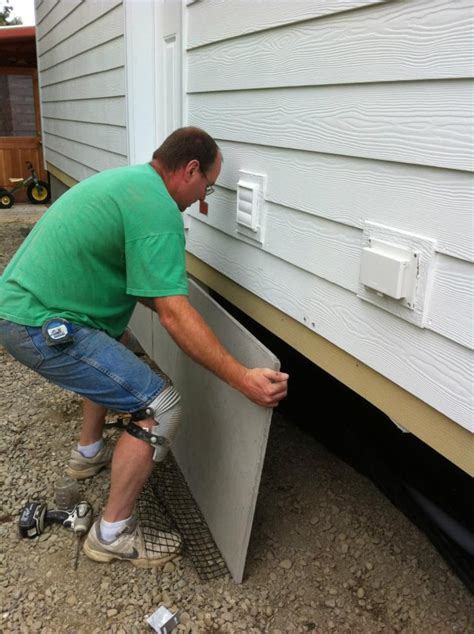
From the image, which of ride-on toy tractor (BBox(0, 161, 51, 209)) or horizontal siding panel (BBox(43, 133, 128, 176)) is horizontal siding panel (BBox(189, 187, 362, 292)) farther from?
ride-on toy tractor (BBox(0, 161, 51, 209))

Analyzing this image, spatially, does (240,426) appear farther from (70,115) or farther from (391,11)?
(70,115)

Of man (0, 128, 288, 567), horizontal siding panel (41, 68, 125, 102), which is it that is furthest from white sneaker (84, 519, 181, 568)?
horizontal siding panel (41, 68, 125, 102)

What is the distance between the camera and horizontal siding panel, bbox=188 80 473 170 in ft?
4.50

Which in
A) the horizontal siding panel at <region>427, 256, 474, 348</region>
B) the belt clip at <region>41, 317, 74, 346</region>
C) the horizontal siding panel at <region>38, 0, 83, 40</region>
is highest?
the horizontal siding panel at <region>38, 0, 83, 40</region>

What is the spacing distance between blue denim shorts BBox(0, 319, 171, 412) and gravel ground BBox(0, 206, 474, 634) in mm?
701

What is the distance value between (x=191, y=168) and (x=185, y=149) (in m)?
0.07

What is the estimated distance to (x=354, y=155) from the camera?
1729 mm

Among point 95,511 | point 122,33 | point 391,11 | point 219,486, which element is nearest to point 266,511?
point 219,486

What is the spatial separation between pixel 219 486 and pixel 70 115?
5.34 meters

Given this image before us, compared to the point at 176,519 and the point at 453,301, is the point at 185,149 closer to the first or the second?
the point at 453,301

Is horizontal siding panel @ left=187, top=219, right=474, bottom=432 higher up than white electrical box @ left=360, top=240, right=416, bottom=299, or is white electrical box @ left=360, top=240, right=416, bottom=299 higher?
white electrical box @ left=360, top=240, right=416, bottom=299

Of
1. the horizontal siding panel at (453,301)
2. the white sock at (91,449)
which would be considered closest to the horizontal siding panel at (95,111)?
the white sock at (91,449)

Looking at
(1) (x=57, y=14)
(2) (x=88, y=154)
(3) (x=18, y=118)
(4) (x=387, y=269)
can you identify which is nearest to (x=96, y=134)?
(2) (x=88, y=154)

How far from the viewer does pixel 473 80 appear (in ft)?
4.27
